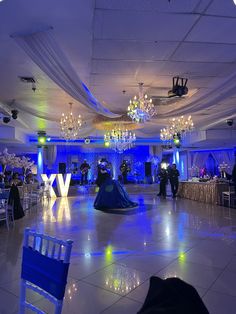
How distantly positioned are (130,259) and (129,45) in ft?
10.7

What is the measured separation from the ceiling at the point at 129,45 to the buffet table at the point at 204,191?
3923 millimetres

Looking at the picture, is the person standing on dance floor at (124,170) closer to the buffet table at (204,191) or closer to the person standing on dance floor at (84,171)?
the person standing on dance floor at (84,171)

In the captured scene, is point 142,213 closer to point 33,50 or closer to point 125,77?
point 125,77

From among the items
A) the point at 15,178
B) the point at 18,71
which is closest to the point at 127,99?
the point at 18,71

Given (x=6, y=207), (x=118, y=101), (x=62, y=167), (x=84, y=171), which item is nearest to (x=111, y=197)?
(x=118, y=101)

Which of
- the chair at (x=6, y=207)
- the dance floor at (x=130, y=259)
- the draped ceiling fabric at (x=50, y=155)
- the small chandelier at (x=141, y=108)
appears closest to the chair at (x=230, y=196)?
the dance floor at (x=130, y=259)

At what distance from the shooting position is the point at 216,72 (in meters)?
5.00

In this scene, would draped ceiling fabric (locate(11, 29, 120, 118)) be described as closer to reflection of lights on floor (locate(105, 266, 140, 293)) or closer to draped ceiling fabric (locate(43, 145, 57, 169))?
reflection of lights on floor (locate(105, 266, 140, 293))

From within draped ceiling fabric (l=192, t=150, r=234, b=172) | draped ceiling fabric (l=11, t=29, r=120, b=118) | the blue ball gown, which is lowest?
the blue ball gown

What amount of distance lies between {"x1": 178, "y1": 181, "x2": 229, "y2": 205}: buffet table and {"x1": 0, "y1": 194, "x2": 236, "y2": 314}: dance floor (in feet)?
7.76

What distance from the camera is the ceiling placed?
9.77 ft

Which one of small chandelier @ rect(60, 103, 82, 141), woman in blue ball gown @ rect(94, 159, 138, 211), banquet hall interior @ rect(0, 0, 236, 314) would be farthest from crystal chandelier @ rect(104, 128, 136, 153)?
woman in blue ball gown @ rect(94, 159, 138, 211)

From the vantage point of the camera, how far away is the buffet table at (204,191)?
345 inches

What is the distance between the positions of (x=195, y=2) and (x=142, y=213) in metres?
5.79
